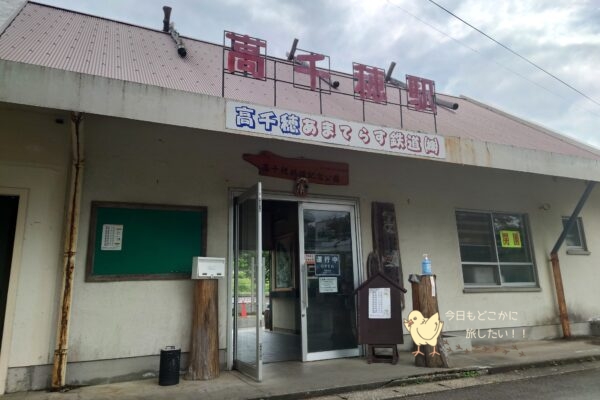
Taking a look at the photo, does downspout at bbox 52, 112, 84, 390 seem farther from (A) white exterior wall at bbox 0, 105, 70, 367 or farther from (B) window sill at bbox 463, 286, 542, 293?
(B) window sill at bbox 463, 286, 542, 293

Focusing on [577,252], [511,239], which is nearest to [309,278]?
[511,239]

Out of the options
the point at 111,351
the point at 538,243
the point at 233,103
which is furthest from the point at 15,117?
the point at 538,243

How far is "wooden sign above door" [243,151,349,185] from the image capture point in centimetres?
631

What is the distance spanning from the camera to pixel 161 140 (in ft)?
Answer: 19.0

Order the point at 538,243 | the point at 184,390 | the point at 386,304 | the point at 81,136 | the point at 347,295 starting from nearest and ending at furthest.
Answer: the point at 184,390, the point at 81,136, the point at 386,304, the point at 347,295, the point at 538,243

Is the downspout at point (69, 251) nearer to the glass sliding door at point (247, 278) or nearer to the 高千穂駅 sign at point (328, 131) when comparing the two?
the 高千穂駅 sign at point (328, 131)

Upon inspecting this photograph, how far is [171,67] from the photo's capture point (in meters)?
7.05

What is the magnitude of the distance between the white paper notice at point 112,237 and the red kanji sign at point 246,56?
8.13 feet

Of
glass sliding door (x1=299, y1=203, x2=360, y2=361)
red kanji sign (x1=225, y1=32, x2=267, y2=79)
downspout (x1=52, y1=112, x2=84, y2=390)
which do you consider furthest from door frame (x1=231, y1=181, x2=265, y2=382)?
downspout (x1=52, y1=112, x2=84, y2=390)

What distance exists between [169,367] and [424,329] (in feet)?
11.0

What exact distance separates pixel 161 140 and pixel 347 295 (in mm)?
3610

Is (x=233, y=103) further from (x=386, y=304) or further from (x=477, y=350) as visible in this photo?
(x=477, y=350)

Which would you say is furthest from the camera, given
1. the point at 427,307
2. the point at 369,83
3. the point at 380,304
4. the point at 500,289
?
the point at 500,289

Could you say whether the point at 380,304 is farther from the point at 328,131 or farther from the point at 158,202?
the point at 158,202
